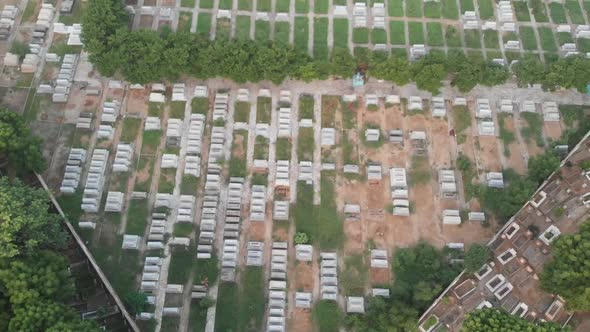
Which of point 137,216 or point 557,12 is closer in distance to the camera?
point 137,216

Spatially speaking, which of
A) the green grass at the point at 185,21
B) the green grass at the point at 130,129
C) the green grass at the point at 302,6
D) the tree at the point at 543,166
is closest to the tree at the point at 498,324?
the tree at the point at 543,166

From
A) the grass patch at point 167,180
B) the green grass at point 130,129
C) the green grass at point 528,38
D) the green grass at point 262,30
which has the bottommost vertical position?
the grass patch at point 167,180

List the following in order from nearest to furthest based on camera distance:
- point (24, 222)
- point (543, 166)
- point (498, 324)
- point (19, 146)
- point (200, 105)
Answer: point (498, 324), point (24, 222), point (19, 146), point (543, 166), point (200, 105)

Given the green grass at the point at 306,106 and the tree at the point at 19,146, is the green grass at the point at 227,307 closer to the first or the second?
the green grass at the point at 306,106

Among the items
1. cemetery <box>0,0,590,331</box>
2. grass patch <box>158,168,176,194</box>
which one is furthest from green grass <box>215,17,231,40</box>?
grass patch <box>158,168,176,194</box>

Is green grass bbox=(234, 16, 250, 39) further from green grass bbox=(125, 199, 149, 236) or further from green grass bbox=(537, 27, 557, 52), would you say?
green grass bbox=(537, 27, 557, 52)

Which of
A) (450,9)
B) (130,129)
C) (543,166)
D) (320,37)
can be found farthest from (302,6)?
(543,166)

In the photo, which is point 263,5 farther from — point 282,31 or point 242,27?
point 282,31
